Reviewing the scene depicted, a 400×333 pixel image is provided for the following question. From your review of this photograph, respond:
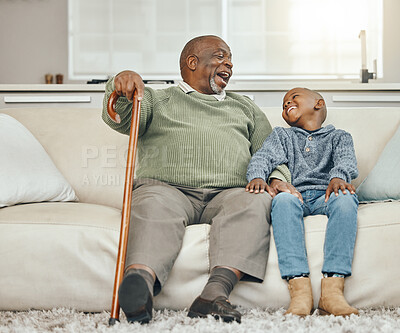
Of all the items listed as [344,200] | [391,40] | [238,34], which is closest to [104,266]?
[344,200]

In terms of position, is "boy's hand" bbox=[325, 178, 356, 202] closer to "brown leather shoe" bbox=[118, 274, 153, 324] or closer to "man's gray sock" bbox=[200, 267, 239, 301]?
"man's gray sock" bbox=[200, 267, 239, 301]

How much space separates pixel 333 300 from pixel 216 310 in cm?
37

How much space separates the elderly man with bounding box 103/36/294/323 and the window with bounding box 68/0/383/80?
2156mm

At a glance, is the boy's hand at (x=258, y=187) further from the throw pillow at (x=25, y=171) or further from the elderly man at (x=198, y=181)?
the throw pillow at (x=25, y=171)

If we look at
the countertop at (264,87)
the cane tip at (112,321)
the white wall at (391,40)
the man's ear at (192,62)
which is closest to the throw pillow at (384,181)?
the man's ear at (192,62)

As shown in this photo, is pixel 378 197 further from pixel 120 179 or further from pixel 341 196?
pixel 120 179

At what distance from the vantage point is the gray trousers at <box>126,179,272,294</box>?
152cm

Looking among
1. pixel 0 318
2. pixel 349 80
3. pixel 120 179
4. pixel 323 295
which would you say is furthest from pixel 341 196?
pixel 349 80

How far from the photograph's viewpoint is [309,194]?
1943 millimetres

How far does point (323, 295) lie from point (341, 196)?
35cm

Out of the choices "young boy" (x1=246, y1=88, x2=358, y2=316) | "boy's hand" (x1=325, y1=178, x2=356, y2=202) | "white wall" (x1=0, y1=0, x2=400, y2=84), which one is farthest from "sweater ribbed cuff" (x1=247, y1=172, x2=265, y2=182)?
"white wall" (x1=0, y1=0, x2=400, y2=84)

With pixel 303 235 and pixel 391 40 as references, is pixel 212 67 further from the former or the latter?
pixel 391 40

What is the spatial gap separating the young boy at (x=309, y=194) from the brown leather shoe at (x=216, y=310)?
207 millimetres

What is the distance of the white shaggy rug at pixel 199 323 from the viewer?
53.3 inches
